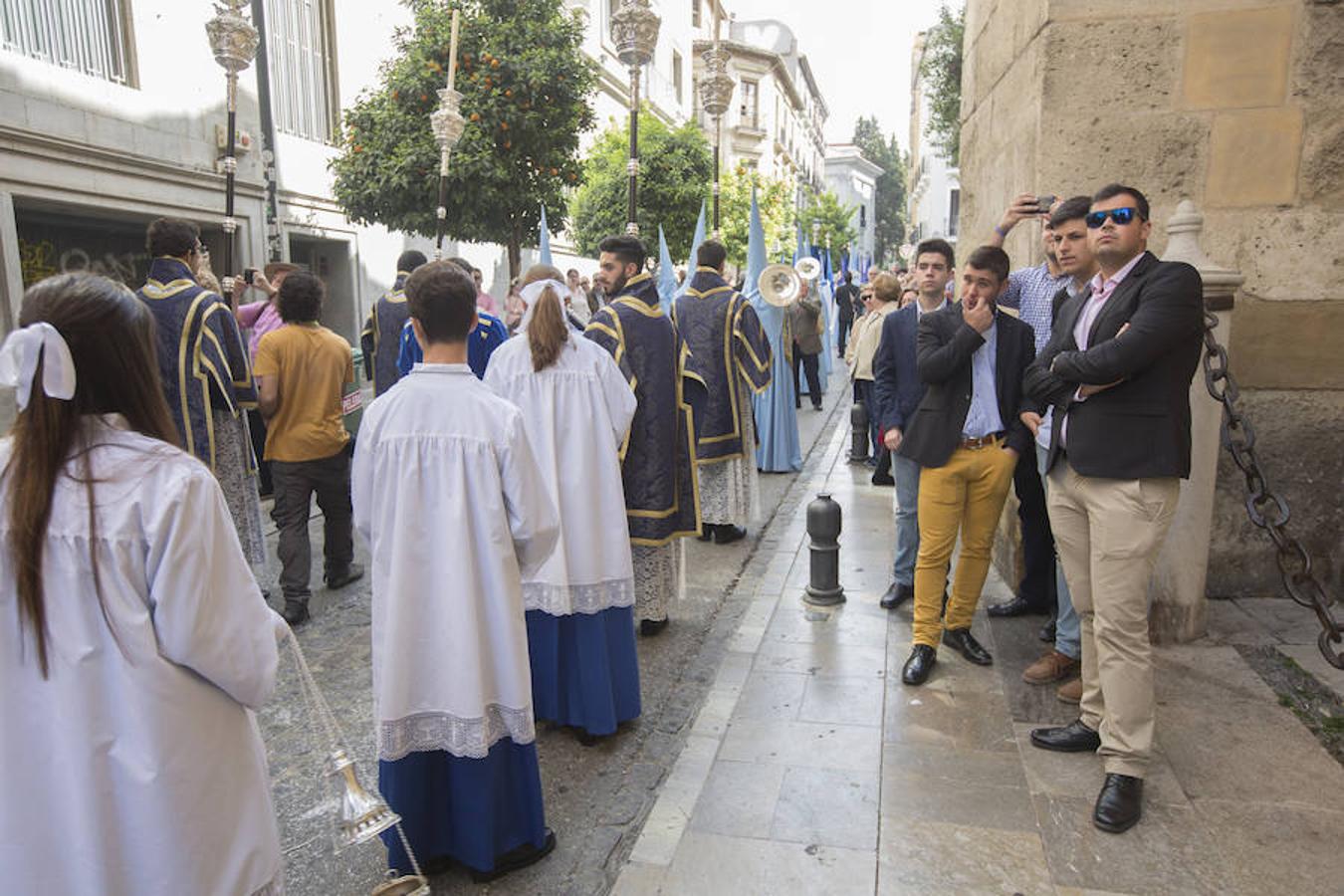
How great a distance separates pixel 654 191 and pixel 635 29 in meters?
11.7

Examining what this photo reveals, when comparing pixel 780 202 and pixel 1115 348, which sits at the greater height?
pixel 780 202

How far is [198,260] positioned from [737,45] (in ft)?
151

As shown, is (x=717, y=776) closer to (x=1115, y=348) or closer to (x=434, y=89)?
(x=1115, y=348)

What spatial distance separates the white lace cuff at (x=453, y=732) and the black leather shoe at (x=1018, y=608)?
10.2ft

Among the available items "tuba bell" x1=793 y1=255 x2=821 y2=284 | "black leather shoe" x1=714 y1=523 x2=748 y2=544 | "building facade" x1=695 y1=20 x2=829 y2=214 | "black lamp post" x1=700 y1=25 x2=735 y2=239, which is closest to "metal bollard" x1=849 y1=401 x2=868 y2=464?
"black leather shoe" x1=714 y1=523 x2=748 y2=544

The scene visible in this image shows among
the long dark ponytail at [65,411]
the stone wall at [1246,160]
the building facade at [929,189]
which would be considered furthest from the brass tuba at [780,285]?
the building facade at [929,189]

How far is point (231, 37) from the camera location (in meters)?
7.26

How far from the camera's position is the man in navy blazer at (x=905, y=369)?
480 cm

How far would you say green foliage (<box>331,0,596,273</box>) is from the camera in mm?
13641

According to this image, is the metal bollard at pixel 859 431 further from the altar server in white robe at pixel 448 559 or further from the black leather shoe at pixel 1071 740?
the altar server in white robe at pixel 448 559

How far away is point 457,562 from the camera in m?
2.58

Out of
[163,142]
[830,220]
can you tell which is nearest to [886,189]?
[830,220]

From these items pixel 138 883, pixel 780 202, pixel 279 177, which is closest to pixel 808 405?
pixel 279 177

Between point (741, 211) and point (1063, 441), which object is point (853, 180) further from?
point (1063, 441)
